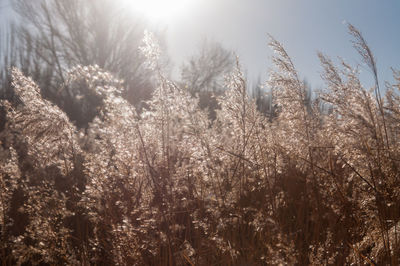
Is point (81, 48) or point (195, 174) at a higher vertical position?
point (81, 48)

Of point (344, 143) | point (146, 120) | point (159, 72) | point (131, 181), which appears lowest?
point (131, 181)

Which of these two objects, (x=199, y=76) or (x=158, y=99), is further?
(x=199, y=76)

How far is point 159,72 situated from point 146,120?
0.41 metres

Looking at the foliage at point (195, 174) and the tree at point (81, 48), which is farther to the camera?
the tree at point (81, 48)

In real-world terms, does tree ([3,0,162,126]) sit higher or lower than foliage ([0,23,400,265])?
higher

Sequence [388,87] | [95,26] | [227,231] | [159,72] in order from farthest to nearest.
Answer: [95,26] < [388,87] < [159,72] < [227,231]

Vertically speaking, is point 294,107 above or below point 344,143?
above

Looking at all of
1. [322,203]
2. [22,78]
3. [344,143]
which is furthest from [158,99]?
[322,203]

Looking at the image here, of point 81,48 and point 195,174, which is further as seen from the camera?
point 81,48

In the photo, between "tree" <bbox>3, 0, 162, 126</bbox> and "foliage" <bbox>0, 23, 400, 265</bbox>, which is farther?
"tree" <bbox>3, 0, 162, 126</bbox>

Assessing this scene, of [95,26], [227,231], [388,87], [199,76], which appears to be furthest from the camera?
[199,76]

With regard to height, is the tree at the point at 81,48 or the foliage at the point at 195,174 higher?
the tree at the point at 81,48

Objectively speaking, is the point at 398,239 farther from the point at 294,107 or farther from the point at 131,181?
the point at 131,181

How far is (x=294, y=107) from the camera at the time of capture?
207 centimetres
